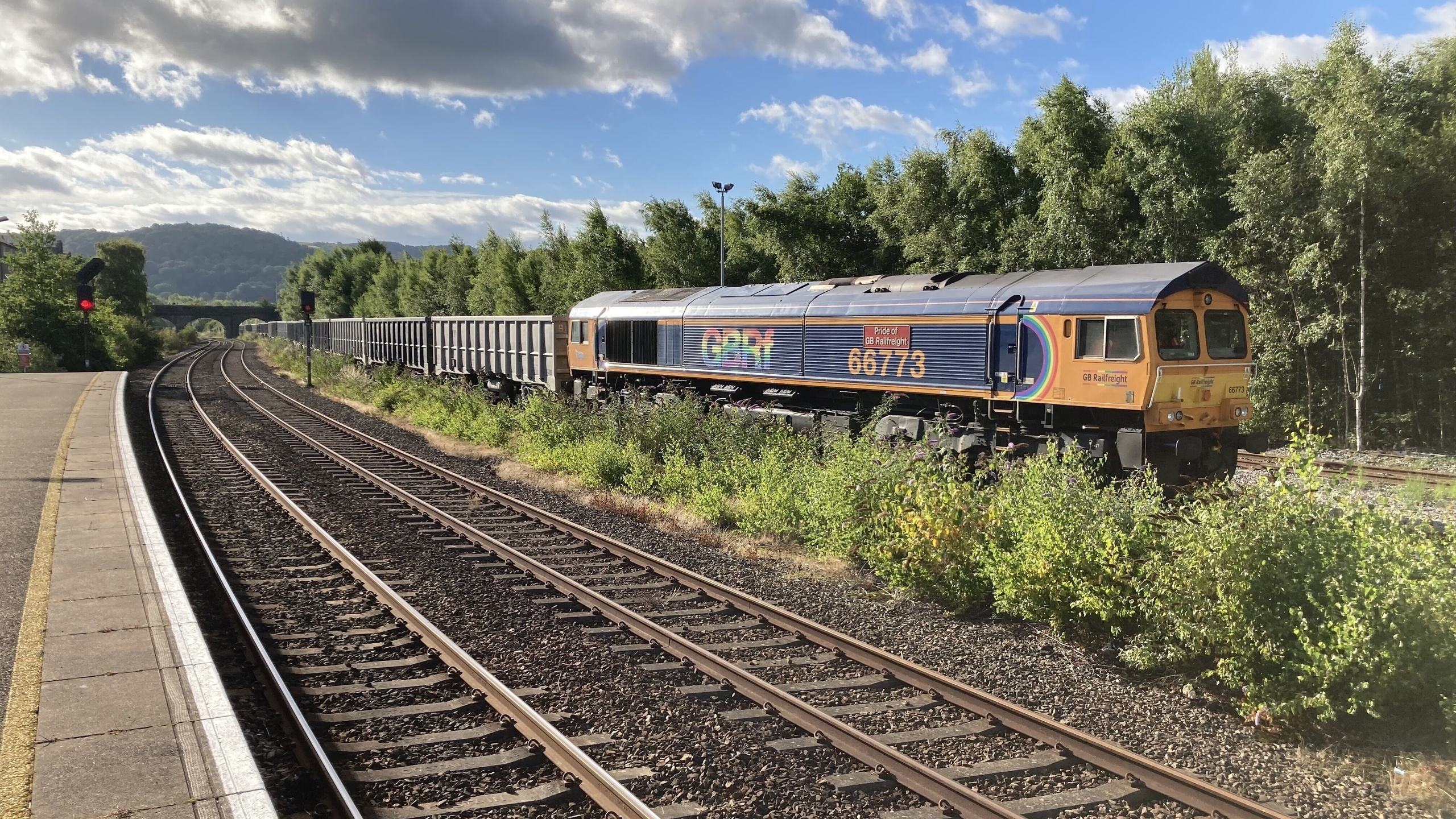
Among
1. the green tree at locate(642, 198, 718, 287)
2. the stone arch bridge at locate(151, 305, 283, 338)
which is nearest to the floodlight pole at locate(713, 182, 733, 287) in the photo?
the green tree at locate(642, 198, 718, 287)

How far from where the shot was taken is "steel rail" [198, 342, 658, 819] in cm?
460

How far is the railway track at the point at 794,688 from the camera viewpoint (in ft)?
15.4

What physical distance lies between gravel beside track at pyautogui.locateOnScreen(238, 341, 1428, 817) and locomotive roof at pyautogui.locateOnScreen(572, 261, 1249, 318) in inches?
207

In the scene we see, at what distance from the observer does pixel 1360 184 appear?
16344mm

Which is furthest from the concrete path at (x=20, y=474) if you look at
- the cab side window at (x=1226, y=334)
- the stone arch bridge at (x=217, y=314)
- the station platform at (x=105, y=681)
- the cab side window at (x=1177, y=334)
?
the stone arch bridge at (x=217, y=314)

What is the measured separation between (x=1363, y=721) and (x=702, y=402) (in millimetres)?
13069

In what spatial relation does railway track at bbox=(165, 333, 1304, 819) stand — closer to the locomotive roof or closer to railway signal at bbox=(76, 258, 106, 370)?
the locomotive roof

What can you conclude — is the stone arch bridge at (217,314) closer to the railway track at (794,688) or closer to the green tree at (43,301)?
the green tree at (43,301)

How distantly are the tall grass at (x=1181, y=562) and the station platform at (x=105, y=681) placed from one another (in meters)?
5.76

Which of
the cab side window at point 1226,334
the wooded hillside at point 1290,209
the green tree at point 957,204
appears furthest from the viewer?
the green tree at point 957,204

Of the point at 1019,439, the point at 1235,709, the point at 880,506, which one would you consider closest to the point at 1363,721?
the point at 1235,709

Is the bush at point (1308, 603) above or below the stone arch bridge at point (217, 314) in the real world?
below

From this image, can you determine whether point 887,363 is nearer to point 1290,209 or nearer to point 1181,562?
point 1181,562

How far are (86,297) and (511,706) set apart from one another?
34.6m
